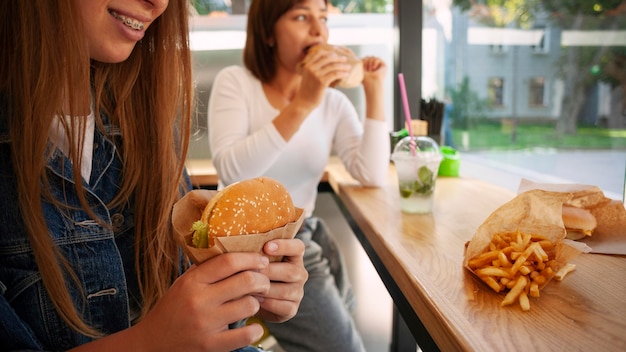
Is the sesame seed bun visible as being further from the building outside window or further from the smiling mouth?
the building outside window

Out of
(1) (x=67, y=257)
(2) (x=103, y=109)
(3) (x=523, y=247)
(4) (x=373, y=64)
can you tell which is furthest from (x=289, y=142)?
(3) (x=523, y=247)

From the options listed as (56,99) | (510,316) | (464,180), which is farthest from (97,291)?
(464,180)

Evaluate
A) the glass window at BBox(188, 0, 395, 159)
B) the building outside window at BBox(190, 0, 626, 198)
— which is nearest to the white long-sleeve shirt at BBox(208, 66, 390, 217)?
the building outside window at BBox(190, 0, 626, 198)

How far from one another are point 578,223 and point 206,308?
837 mm

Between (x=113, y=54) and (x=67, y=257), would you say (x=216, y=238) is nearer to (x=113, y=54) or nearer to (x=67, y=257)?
(x=67, y=257)

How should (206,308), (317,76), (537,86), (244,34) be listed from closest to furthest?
(206,308) < (317,76) < (537,86) < (244,34)

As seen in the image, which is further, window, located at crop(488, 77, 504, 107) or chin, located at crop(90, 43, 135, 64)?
window, located at crop(488, 77, 504, 107)

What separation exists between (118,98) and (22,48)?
303mm

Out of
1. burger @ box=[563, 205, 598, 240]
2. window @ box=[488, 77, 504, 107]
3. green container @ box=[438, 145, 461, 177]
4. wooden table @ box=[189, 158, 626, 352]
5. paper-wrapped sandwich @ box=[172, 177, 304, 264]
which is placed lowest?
green container @ box=[438, 145, 461, 177]

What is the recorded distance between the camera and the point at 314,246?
6.64 ft

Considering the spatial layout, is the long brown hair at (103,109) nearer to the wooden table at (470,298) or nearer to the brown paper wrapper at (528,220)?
the wooden table at (470,298)

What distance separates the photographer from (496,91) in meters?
2.71

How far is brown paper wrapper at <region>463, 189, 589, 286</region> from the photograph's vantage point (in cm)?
100

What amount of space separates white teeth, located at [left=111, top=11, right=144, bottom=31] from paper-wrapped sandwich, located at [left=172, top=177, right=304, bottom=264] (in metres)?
0.41
